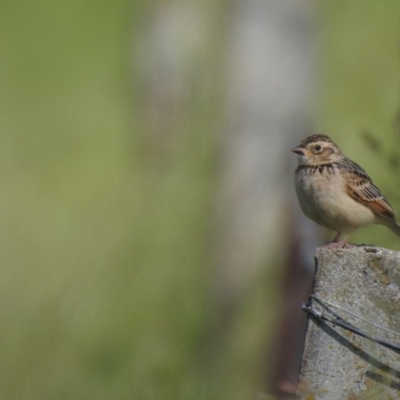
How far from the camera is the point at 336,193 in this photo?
6082 mm

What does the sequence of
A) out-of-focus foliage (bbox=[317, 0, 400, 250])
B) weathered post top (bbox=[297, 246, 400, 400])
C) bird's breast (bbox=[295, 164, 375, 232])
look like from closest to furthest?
1. weathered post top (bbox=[297, 246, 400, 400])
2. bird's breast (bbox=[295, 164, 375, 232])
3. out-of-focus foliage (bbox=[317, 0, 400, 250])

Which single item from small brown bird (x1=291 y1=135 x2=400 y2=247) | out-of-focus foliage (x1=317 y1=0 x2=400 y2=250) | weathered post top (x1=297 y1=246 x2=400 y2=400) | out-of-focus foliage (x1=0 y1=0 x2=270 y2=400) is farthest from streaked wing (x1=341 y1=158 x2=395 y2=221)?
out-of-focus foliage (x1=317 y1=0 x2=400 y2=250)

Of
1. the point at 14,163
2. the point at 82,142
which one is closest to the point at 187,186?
the point at 14,163

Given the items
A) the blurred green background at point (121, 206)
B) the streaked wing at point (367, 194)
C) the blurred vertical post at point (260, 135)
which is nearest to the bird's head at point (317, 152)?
the streaked wing at point (367, 194)

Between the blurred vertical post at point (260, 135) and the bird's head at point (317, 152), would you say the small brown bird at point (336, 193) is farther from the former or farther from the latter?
the blurred vertical post at point (260, 135)

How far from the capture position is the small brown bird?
5996mm

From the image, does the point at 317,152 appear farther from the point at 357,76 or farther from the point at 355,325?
the point at 357,76

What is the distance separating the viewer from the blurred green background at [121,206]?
6.16 meters

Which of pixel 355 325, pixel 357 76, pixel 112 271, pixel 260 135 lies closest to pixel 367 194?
pixel 112 271

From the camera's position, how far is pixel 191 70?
15.9 meters

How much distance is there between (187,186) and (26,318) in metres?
2.42

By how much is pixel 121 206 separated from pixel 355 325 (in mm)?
5821

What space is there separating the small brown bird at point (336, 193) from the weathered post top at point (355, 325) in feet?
7.21

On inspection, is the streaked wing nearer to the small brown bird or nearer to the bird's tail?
the small brown bird
